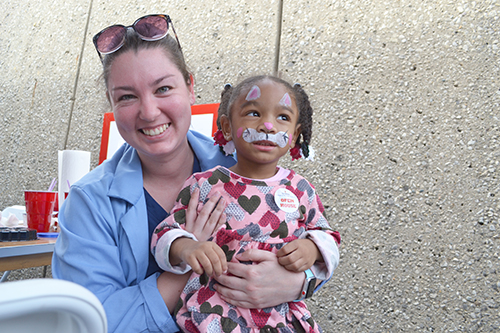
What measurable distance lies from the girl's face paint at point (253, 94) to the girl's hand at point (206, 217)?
1.28ft

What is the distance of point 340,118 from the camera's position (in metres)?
2.05

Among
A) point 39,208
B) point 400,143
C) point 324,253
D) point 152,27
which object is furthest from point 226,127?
point 39,208

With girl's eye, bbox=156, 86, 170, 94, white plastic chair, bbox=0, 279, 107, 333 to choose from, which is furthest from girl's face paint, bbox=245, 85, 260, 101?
white plastic chair, bbox=0, 279, 107, 333

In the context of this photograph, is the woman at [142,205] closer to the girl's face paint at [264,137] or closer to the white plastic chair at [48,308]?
the girl's face paint at [264,137]

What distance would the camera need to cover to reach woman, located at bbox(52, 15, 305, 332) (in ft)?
4.11

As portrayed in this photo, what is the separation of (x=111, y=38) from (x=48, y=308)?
1409 millimetres

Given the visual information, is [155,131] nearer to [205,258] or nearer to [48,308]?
[205,258]

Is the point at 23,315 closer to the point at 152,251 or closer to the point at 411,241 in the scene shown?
the point at 152,251

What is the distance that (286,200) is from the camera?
1.37m

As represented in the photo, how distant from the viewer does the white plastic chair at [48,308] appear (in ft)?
1.18

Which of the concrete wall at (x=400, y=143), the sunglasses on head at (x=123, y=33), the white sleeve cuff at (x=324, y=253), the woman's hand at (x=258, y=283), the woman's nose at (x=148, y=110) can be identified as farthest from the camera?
the concrete wall at (x=400, y=143)

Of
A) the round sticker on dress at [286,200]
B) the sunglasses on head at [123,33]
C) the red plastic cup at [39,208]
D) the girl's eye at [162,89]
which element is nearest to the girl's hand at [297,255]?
the round sticker on dress at [286,200]

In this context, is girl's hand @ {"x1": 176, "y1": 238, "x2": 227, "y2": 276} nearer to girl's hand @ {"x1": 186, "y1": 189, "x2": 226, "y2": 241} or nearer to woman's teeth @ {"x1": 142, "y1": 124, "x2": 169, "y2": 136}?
girl's hand @ {"x1": 186, "y1": 189, "x2": 226, "y2": 241}

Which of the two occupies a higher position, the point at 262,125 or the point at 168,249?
the point at 262,125
